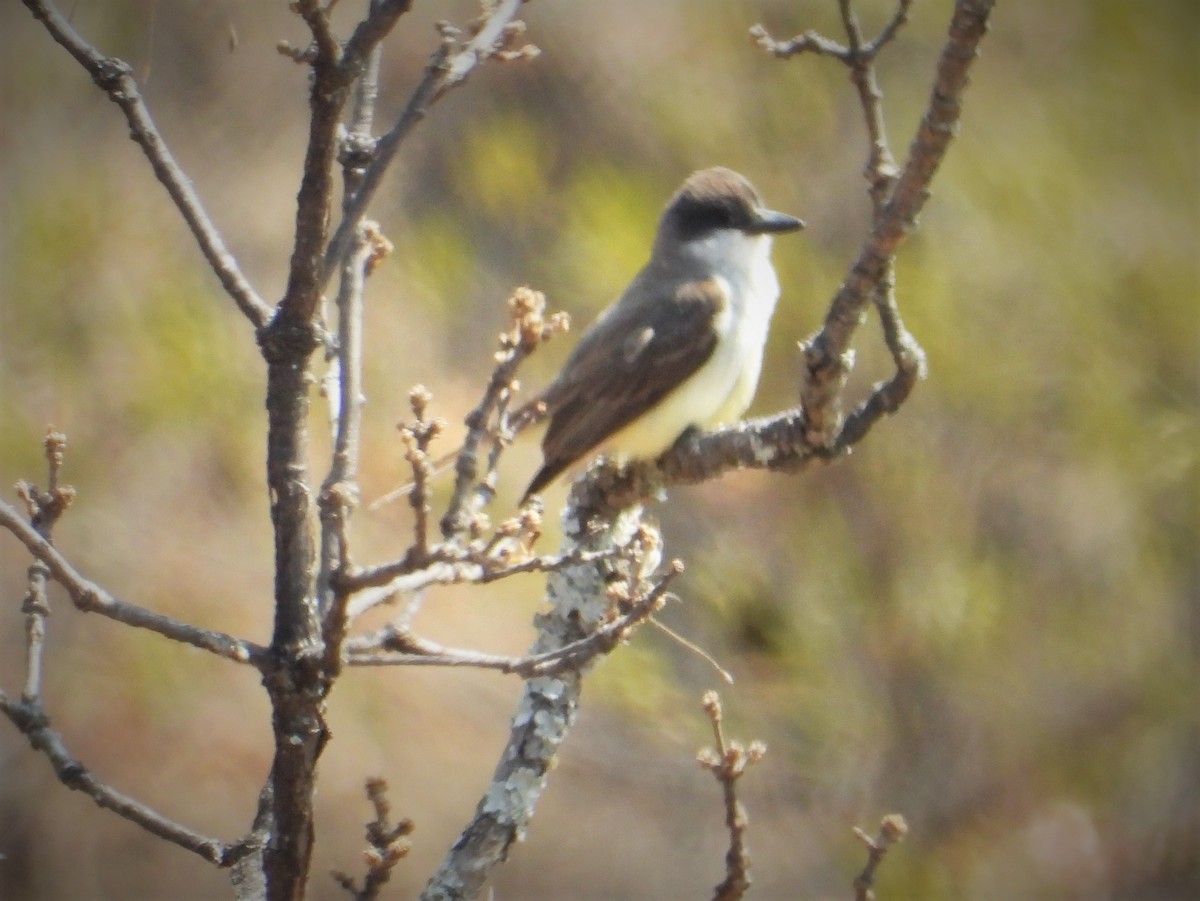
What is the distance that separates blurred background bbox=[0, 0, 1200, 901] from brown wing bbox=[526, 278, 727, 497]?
0.13 metres

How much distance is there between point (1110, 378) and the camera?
2080 mm

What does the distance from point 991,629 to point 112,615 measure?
143cm

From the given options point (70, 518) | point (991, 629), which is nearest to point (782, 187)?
point (991, 629)

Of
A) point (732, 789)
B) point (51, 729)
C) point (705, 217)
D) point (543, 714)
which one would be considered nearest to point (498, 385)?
point (732, 789)

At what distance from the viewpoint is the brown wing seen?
2129 mm

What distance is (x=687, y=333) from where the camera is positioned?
2270mm

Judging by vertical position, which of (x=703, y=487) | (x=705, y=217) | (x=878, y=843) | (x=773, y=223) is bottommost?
(x=878, y=843)

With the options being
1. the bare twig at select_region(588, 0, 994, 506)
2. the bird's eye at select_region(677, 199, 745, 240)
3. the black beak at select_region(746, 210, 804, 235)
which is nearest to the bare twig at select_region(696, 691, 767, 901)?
the bare twig at select_region(588, 0, 994, 506)

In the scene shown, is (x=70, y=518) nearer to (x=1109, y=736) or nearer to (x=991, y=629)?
(x=991, y=629)

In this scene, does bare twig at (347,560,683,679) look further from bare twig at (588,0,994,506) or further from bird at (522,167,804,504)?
bird at (522,167,804,504)

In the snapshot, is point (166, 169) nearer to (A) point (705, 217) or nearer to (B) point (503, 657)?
(B) point (503, 657)

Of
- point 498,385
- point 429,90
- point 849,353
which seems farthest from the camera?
point 849,353

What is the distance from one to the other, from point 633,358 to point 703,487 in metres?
0.25

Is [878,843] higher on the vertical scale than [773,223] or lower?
lower
